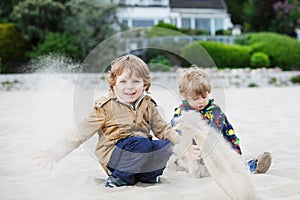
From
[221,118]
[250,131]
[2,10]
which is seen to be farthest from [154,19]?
[221,118]

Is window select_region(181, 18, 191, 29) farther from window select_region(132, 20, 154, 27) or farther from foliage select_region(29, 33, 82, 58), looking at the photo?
foliage select_region(29, 33, 82, 58)

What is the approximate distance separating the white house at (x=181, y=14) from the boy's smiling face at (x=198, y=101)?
697 inches

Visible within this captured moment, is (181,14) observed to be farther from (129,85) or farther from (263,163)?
(129,85)

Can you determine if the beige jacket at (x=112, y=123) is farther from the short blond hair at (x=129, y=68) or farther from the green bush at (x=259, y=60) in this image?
the green bush at (x=259, y=60)

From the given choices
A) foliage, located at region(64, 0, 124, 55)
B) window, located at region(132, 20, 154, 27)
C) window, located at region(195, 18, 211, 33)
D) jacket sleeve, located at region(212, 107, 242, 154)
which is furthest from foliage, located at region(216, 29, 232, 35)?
jacket sleeve, located at region(212, 107, 242, 154)

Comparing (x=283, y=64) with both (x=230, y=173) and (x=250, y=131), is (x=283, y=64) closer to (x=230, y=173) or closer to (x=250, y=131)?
(x=250, y=131)

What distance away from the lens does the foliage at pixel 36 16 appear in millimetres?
14086

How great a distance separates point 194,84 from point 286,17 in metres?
20.8

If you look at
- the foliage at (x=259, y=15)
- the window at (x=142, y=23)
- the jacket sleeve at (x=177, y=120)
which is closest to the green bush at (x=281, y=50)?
the window at (x=142, y=23)

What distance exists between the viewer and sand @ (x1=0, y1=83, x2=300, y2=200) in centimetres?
235

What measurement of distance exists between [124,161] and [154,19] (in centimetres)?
1968

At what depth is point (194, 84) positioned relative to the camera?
277 centimetres

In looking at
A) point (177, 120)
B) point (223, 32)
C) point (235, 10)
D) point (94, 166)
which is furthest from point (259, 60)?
point (235, 10)

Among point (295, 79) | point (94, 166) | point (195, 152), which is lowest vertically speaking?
point (295, 79)
